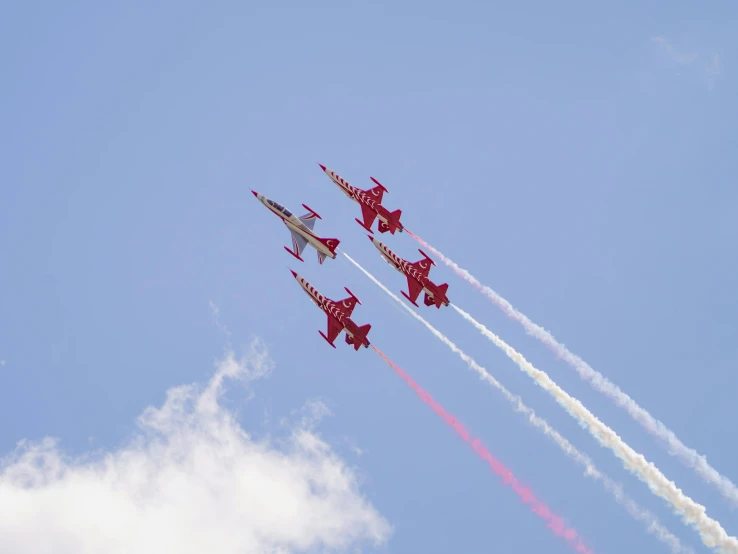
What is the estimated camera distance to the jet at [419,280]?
101 m

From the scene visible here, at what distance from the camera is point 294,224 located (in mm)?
102625

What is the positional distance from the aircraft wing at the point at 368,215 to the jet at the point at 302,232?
468 centimetres

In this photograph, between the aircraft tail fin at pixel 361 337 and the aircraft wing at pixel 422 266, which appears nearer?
the aircraft tail fin at pixel 361 337

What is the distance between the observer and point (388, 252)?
103750 millimetres

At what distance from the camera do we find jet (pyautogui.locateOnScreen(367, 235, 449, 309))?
100688 mm

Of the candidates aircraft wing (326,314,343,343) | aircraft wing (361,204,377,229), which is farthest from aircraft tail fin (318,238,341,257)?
aircraft wing (326,314,343,343)

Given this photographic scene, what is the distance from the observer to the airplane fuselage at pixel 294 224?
101250 millimetres

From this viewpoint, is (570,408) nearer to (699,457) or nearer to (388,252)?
(699,457)

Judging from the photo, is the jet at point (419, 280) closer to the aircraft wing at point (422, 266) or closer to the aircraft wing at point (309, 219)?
the aircraft wing at point (422, 266)

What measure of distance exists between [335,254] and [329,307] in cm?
477

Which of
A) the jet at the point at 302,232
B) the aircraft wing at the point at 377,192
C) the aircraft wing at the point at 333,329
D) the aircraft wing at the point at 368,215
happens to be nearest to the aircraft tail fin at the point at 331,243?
the jet at the point at 302,232

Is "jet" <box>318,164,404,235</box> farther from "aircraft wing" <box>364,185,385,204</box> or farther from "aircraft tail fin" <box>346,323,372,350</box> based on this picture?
"aircraft tail fin" <box>346,323,372,350</box>

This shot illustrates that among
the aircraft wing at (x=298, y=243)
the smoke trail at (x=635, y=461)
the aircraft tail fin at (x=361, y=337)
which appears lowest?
the smoke trail at (x=635, y=461)

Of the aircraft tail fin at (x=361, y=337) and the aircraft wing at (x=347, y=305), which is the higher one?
the aircraft wing at (x=347, y=305)
